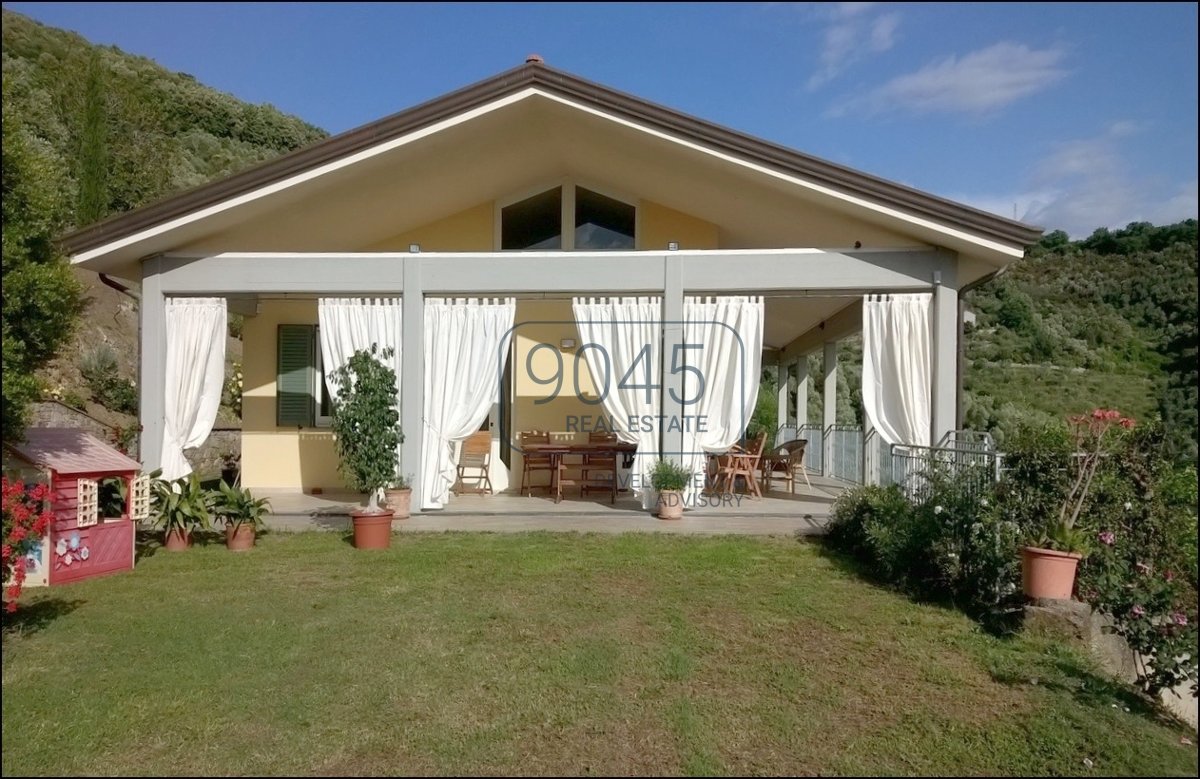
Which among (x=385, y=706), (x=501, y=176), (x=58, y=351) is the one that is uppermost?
(x=501, y=176)

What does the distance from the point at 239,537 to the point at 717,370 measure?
526 centimetres

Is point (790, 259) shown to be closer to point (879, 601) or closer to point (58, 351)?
point (879, 601)

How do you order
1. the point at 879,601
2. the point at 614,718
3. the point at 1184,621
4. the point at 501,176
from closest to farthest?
the point at 614,718
the point at 1184,621
the point at 879,601
the point at 501,176

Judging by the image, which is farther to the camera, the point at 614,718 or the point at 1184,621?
the point at 1184,621

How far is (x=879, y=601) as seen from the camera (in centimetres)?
563

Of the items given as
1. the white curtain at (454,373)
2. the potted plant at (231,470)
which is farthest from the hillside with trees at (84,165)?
the white curtain at (454,373)

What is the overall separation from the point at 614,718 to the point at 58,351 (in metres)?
4.51

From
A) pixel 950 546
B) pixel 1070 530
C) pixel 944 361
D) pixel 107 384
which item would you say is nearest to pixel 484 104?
pixel 944 361

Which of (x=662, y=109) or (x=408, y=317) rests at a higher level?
(x=662, y=109)

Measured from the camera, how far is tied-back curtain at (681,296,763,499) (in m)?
8.69

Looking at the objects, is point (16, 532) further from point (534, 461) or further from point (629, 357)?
point (534, 461)

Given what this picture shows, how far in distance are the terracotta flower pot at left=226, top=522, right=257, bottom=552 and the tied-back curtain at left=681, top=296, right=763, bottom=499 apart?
4623 millimetres

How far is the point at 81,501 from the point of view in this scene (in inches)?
243

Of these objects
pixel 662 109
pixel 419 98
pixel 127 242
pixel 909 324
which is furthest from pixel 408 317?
pixel 909 324
